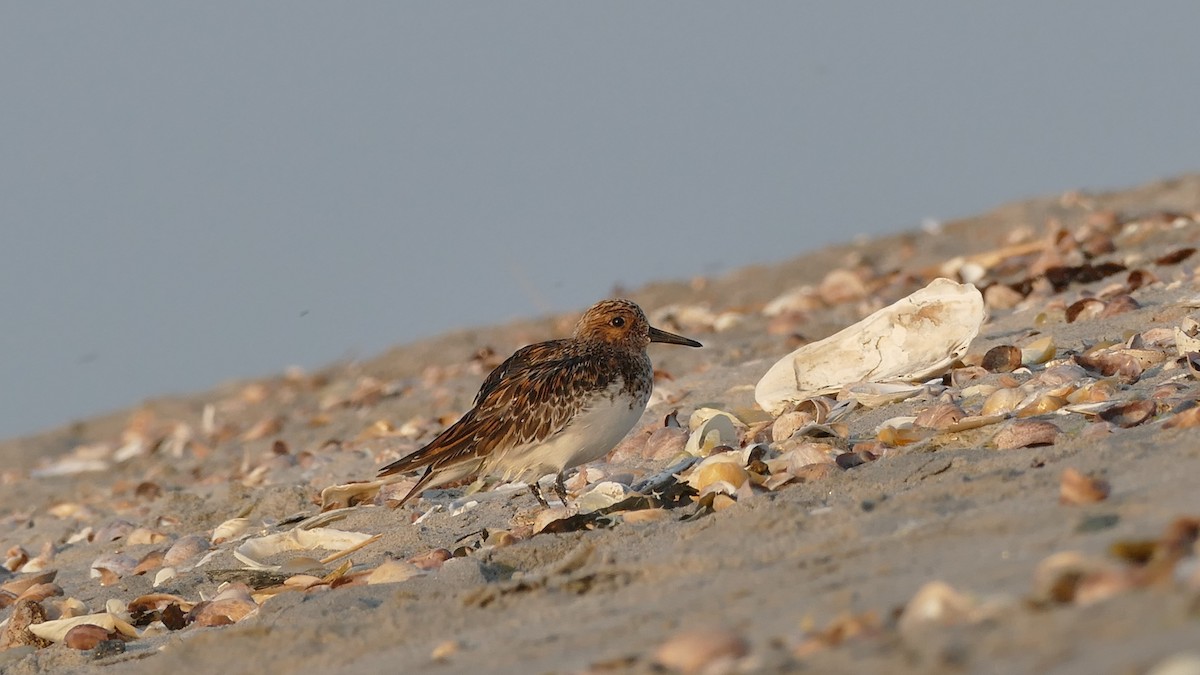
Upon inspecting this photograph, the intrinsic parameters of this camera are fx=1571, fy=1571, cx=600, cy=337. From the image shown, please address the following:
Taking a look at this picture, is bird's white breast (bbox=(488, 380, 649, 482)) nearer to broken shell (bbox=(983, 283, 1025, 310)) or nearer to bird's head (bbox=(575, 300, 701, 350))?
bird's head (bbox=(575, 300, 701, 350))

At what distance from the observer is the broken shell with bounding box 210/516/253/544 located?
671 centimetres

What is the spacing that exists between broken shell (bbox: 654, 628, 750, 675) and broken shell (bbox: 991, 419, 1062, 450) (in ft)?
7.60

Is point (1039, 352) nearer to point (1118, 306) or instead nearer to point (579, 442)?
point (1118, 306)

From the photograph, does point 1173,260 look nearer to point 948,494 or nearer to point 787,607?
point 948,494

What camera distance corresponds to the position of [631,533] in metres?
4.82

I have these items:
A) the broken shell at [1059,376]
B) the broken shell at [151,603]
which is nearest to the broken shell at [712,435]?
the broken shell at [1059,376]

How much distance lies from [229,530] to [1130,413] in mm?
3757

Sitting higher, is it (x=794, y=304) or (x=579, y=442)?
(x=579, y=442)

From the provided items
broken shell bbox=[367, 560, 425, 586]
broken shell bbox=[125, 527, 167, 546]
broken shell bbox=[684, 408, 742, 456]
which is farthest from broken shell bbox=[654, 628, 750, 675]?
broken shell bbox=[125, 527, 167, 546]

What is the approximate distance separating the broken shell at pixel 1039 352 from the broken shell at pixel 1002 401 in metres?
0.84

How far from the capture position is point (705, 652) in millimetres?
2902

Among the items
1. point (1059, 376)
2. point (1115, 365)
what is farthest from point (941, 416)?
point (1115, 365)

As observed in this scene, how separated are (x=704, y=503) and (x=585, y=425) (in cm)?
102

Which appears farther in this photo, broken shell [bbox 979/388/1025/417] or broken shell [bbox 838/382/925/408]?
broken shell [bbox 838/382/925/408]
